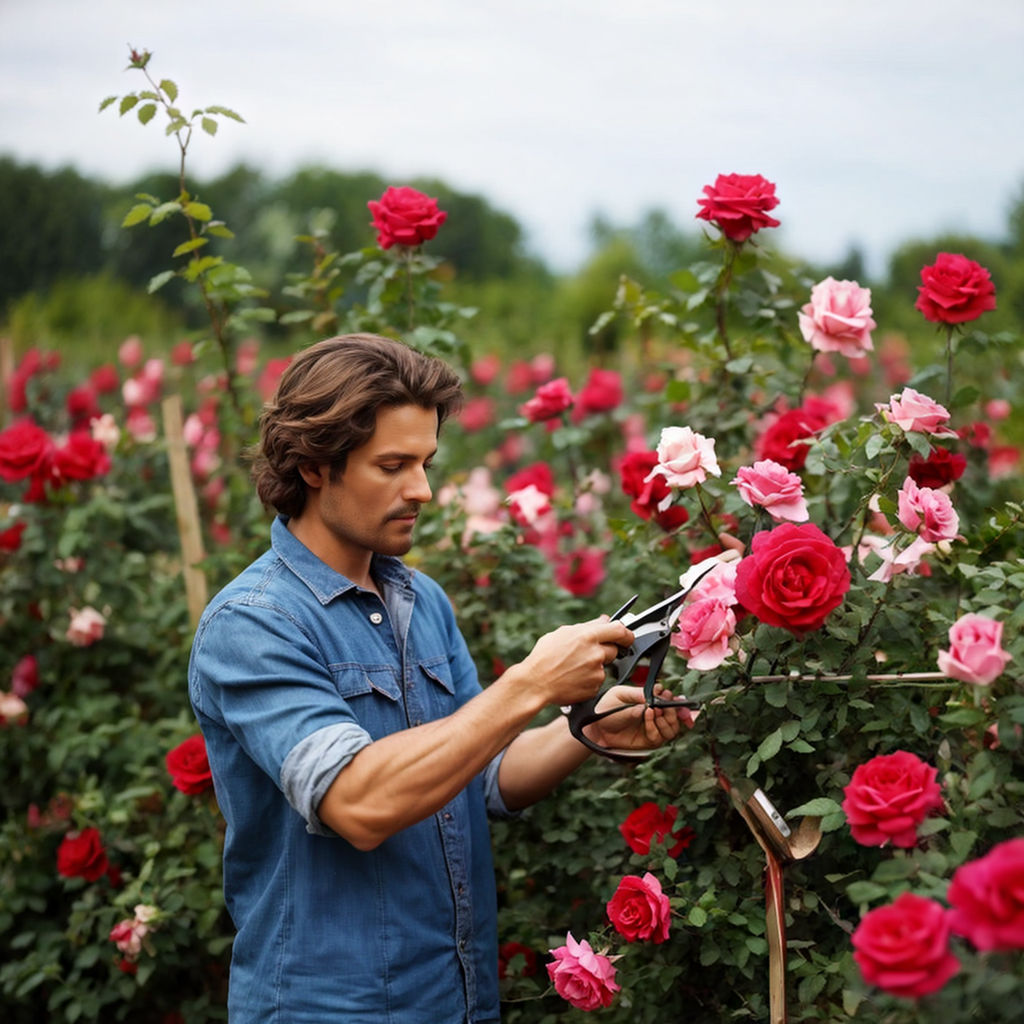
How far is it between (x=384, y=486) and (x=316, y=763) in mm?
490

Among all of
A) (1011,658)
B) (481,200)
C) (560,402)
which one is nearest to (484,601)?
(560,402)

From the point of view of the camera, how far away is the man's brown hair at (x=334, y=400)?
1717mm

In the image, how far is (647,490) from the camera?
86.6 inches

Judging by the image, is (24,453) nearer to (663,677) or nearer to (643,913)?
(663,677)

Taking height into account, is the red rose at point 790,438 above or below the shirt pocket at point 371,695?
above

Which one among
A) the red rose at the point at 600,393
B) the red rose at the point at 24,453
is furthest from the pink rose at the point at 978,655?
the red rose at the point at 24,453

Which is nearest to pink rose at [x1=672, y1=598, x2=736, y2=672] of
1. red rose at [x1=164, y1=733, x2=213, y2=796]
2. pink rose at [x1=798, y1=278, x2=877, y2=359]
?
pink rose at [x1=798, y1=278, x2=877, y2=359]

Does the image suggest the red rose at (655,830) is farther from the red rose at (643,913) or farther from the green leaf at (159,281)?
the green leaf at (159,281)

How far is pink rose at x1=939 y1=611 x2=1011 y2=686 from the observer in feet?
4.17

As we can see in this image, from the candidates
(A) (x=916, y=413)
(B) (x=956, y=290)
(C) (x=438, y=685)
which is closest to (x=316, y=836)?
(C) (x=438, y=685)

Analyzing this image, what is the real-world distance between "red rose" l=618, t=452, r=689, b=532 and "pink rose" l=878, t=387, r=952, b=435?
23.1 inches

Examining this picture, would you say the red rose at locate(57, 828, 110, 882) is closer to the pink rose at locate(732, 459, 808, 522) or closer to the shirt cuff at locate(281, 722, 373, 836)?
the shirt cuff at locate(281, 722, 373, 836)

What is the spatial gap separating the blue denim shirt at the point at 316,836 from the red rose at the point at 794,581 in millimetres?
599

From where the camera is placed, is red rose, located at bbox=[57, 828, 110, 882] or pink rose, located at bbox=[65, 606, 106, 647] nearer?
red rose, located at bbox=[57, 828, 110, 882]
